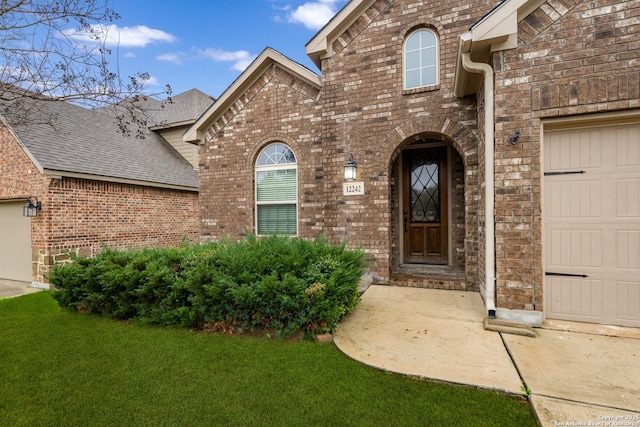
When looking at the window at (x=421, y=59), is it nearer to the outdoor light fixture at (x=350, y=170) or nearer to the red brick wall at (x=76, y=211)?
the outdoor light fixture at (x=350, y=170)

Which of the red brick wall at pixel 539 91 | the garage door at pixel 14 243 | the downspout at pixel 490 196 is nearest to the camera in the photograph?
the red brick wall at pixel 539 91

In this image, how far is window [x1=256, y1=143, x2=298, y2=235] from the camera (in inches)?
285

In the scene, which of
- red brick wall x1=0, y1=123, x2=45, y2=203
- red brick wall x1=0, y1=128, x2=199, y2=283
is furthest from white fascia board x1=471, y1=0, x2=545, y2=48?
red brick wall x1=0, y1=123, x2=45, y2=203

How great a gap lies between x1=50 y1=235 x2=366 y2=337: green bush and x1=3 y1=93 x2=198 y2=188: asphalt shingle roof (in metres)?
4.48

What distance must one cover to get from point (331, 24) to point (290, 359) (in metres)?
5.98

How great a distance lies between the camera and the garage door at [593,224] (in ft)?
11.5

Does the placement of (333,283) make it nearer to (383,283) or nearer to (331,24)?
(383,283)

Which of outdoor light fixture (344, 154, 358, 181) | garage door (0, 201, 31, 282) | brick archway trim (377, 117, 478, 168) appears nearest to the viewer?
brick archway trim (377, 117, 478, 168)

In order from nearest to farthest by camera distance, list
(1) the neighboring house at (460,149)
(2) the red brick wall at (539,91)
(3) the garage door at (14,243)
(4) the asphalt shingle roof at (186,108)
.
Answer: (2) the red brick wall at (539,91) → (1) the neighboring house at (460,149) → (3) the garage door at (14,243) → (4) the asphalt shingle roof at (186,108)

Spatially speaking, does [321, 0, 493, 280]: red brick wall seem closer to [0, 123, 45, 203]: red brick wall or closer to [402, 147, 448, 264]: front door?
[402, 147, 448, 264]: front door

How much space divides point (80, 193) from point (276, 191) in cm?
522

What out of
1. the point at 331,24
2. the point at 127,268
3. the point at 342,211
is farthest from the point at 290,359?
the point at 331,24

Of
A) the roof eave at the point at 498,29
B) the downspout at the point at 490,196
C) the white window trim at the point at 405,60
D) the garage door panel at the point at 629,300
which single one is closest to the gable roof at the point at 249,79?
the white window trim at the point at 405,60

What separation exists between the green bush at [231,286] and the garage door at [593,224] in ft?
8.33
